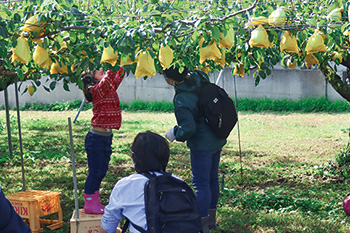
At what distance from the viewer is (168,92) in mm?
13375

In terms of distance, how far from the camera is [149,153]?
Answer: 7.27 feet

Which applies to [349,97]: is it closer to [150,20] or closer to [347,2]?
[347,2]

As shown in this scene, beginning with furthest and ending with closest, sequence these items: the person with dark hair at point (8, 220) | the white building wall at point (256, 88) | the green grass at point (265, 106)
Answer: the white building wall at point (256, 88), the green grass at point (265, 106), the person with dark hair at point (8, 220)

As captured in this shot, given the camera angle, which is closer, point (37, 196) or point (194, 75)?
point (194, 75)

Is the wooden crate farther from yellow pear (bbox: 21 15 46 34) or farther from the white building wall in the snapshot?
the white building wall

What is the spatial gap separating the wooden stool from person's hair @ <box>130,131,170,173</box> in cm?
190

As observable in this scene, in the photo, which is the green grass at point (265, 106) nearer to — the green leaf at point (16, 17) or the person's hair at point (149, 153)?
the green leaf at point (16, 17)

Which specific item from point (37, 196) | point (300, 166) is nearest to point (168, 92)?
point (300, 166)

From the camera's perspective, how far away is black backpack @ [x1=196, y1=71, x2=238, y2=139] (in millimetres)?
3527

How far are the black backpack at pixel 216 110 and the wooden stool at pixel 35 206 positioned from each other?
4.79 feet

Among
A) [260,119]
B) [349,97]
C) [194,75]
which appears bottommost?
[260,119]

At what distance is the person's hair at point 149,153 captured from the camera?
7.25ft

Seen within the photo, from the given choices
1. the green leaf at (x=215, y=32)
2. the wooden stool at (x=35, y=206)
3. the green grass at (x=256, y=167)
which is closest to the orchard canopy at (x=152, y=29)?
the green leaf at (x=215, y=32)

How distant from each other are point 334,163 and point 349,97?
2.89 feet
